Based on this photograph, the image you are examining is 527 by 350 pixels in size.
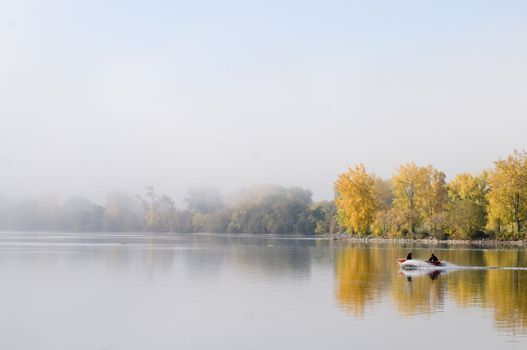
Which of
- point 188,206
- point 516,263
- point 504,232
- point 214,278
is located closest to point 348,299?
point 214,278

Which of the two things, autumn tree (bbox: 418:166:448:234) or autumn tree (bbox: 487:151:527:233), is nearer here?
autumn tree (bbox: 487:151:527:233)

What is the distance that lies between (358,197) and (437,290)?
72.6 m

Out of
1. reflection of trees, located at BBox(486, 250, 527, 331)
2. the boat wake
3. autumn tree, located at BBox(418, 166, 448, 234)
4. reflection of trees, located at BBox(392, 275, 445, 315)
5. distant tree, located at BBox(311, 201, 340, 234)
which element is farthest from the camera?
distant tree, located at BBox(311, 201, 340, 234)

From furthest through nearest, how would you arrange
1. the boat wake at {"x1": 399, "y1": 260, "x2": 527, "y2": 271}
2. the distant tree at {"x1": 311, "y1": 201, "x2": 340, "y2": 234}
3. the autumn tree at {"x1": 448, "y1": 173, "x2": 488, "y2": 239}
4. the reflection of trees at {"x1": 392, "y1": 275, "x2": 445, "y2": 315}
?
the distant tree at {"x1": 311, "y1": 201, "x2": 340, "y2": 234}
the autumn tree at {"x1": 448, "y1": 173, "x2": 488, "y2": 239}
the boat wake at {"x1": 399, "y1": 260, "x2": 527, "y2": 271}
the reflection of trees at {"x1": 392, "y1": 275, "x2": 445, "y2": 315}

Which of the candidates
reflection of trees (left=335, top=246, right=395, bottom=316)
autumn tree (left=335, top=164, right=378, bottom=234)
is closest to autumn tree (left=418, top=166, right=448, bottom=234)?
autumn tree (left=335, top=164, right=378, bottom=234)

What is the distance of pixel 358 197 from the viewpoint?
10550 cm

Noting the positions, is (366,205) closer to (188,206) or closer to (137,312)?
(137,312)

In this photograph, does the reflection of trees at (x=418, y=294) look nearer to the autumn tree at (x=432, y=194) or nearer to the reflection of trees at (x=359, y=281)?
the reflection of trees at (x=359, y=281)

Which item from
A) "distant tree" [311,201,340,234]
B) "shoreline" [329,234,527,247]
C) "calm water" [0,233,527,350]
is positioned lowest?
"calm water" [0,233,527,350]

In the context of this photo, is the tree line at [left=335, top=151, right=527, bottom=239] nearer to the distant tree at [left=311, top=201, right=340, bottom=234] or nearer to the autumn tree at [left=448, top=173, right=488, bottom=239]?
the autumn tree at [left=448, top=173, right=488, bottom=239]

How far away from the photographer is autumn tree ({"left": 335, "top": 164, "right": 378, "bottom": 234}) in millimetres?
105312

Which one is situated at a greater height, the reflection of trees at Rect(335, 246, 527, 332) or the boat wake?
the boat wake

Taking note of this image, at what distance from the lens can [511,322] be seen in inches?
914

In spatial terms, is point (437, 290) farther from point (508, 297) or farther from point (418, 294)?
point (508, 297)
